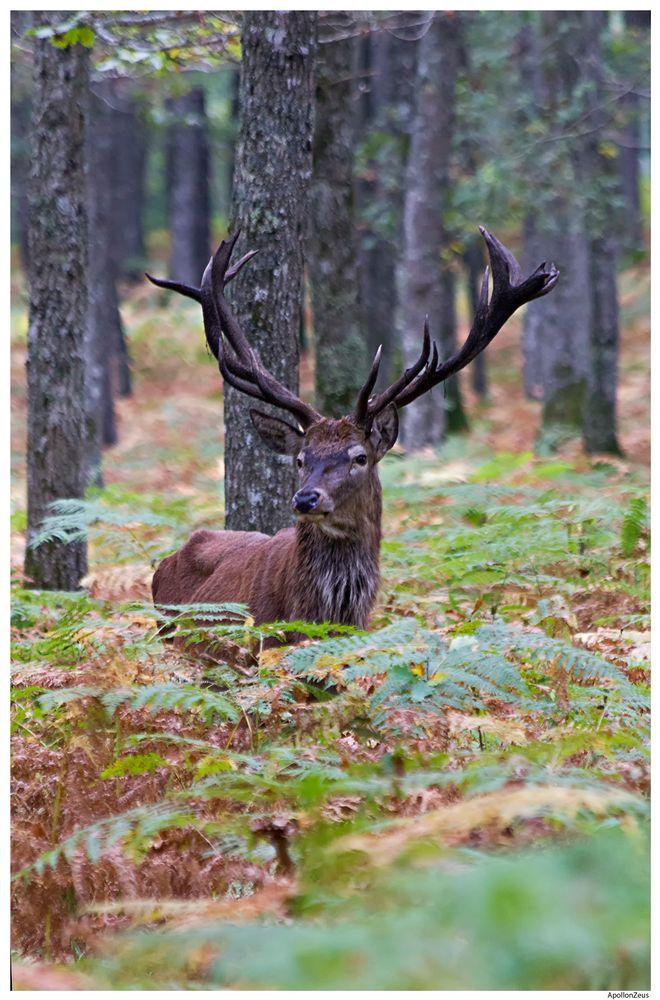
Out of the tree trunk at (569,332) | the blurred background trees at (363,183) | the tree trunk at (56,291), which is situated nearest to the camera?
the blurred background trees at (363,183)

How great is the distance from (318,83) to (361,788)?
10.1m

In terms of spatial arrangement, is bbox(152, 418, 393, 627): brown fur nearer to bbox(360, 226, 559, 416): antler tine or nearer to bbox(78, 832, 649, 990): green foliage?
bbox(360, 226, 559, 416): antler tine

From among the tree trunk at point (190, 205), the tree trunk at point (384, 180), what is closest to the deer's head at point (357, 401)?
the tree trunk at point (384, 180)

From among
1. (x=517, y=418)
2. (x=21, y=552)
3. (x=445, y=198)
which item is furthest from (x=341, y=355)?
(x=517, y=418)

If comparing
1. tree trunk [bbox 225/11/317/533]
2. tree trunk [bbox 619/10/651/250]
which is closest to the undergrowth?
tree trunk [bbox 225/11/317/533]

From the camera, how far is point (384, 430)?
7035 millimetres

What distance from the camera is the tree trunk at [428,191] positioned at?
58.5ft

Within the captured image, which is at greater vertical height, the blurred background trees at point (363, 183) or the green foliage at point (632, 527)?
the blurred background trees at point (363, 183)

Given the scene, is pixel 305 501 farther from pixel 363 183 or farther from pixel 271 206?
pixel 363 183

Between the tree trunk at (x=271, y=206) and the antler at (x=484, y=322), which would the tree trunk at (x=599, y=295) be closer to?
the tree trunk at (x=271, y=206)

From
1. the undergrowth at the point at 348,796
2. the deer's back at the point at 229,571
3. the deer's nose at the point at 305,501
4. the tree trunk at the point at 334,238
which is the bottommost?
the undergrowth at the point at 348,796

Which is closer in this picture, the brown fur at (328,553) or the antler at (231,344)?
the brown fur at (328,553)

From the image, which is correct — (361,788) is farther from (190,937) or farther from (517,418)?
(517,418)

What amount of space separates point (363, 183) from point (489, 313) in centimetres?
2442
